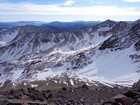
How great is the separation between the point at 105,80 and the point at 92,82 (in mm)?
8035

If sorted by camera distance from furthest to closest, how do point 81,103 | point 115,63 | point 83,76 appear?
point 115,63 < point 83,76 < point 81,103

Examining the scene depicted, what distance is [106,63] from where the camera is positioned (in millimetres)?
176250

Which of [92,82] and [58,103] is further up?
[58,103]

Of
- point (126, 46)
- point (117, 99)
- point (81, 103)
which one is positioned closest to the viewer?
point (117, 99)

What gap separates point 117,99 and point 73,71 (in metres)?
149

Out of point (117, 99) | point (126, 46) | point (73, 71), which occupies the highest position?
point (117, 99)

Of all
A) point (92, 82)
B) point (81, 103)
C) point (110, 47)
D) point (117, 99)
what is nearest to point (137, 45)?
point (110, 47)

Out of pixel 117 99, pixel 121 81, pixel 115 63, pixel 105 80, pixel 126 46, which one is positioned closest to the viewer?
pixel 117 99

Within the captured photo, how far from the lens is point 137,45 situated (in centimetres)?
17550

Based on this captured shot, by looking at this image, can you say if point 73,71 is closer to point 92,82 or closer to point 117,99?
point 92,82

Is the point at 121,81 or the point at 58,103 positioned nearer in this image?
the point at 58,103

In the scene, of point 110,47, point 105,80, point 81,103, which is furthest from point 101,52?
point 81,103

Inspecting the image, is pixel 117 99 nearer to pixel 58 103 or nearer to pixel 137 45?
pixel 58 103

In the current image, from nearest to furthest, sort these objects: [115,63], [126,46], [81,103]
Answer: [81,103]
[115,63]
[126,46]
